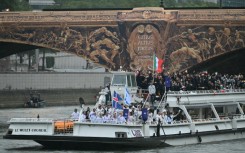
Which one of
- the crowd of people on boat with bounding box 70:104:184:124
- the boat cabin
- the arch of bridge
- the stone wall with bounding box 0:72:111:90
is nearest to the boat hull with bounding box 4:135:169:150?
the crowd of people on boat with bounding box 70:104:184:124

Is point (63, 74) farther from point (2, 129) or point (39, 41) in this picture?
point (2, 129)

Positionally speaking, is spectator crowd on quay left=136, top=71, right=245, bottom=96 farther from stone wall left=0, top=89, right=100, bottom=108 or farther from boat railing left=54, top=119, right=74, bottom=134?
stone wall left=0, top=89, right=100, bottom=108

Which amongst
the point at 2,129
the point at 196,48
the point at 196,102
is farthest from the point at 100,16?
the point at 196,102

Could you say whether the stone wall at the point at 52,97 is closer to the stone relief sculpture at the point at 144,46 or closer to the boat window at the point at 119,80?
the stone relief sculpture at the point at 144,46

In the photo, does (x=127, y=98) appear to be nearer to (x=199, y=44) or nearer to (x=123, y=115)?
(x=123, y=115)

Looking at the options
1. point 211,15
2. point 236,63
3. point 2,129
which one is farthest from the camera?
point 236,63

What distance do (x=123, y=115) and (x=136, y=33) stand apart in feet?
94.2

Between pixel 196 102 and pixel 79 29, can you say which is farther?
pixel 79 29

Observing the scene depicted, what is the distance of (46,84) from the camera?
3944 inches

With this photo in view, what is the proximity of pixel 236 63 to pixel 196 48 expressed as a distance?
662 inches

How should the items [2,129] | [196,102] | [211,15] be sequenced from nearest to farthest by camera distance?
1. [196,102]
2. [2,129]
3. [211,15]

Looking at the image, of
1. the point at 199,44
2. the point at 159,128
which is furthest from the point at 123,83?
the point at 199,44

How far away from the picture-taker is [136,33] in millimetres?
→ 80938

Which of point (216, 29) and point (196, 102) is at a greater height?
point (216, 29)
